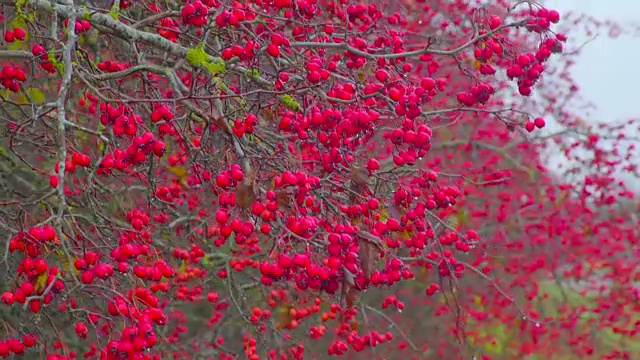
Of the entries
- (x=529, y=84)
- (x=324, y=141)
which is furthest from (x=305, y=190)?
(x=529, y=84)

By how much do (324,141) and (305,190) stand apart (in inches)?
10.8

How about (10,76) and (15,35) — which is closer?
(10,76)

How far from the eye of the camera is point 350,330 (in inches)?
172

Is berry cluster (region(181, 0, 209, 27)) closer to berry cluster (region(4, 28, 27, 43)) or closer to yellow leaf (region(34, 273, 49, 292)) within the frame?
berry cluster (region(4, 28, 27, 43))

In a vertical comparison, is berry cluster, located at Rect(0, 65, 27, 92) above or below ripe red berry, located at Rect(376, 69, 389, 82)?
below

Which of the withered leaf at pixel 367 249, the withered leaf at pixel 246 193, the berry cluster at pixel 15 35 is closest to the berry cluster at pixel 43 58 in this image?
the berry cluster at pixel 15 35

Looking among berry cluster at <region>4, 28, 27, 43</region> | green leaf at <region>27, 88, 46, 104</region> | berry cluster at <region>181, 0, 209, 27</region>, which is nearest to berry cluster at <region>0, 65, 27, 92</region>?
berry cluster at <region>4, 28, 27, 43</region>

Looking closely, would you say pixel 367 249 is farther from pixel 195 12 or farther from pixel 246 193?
pixel 195 12

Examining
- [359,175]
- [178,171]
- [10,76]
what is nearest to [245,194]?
[359,175]

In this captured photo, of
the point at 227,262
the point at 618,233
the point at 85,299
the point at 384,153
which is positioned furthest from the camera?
the point at 618,233

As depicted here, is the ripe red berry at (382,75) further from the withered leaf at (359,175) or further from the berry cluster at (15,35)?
the berry cluster at (15,35)

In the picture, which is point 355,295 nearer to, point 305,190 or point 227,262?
point 305,190

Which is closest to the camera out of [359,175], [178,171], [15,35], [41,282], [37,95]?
[41,282]

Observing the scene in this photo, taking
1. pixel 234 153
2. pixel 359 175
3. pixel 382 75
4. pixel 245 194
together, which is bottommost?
pixel 245 194
